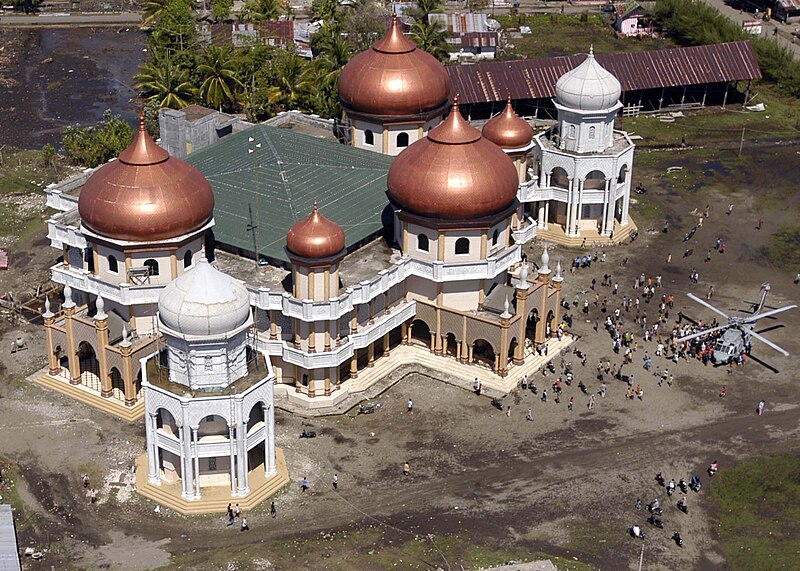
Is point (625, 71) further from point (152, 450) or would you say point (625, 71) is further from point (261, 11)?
point (152, 450)

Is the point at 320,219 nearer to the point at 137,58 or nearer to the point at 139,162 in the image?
the point at 139,162

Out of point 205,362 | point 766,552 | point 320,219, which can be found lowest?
point 766,552

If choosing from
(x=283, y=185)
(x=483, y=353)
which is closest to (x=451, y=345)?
(x=483, y=353)

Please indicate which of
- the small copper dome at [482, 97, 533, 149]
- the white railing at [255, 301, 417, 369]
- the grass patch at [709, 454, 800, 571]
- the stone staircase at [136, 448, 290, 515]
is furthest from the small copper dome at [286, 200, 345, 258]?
the grass patch at [709, 454, 800, 571]

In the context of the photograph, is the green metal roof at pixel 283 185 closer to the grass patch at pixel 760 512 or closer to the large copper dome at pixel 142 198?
the large copper dome at pixel 142 198

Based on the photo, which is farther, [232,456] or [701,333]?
[701,333]

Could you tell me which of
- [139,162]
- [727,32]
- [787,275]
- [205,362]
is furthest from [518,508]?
[727,32]
